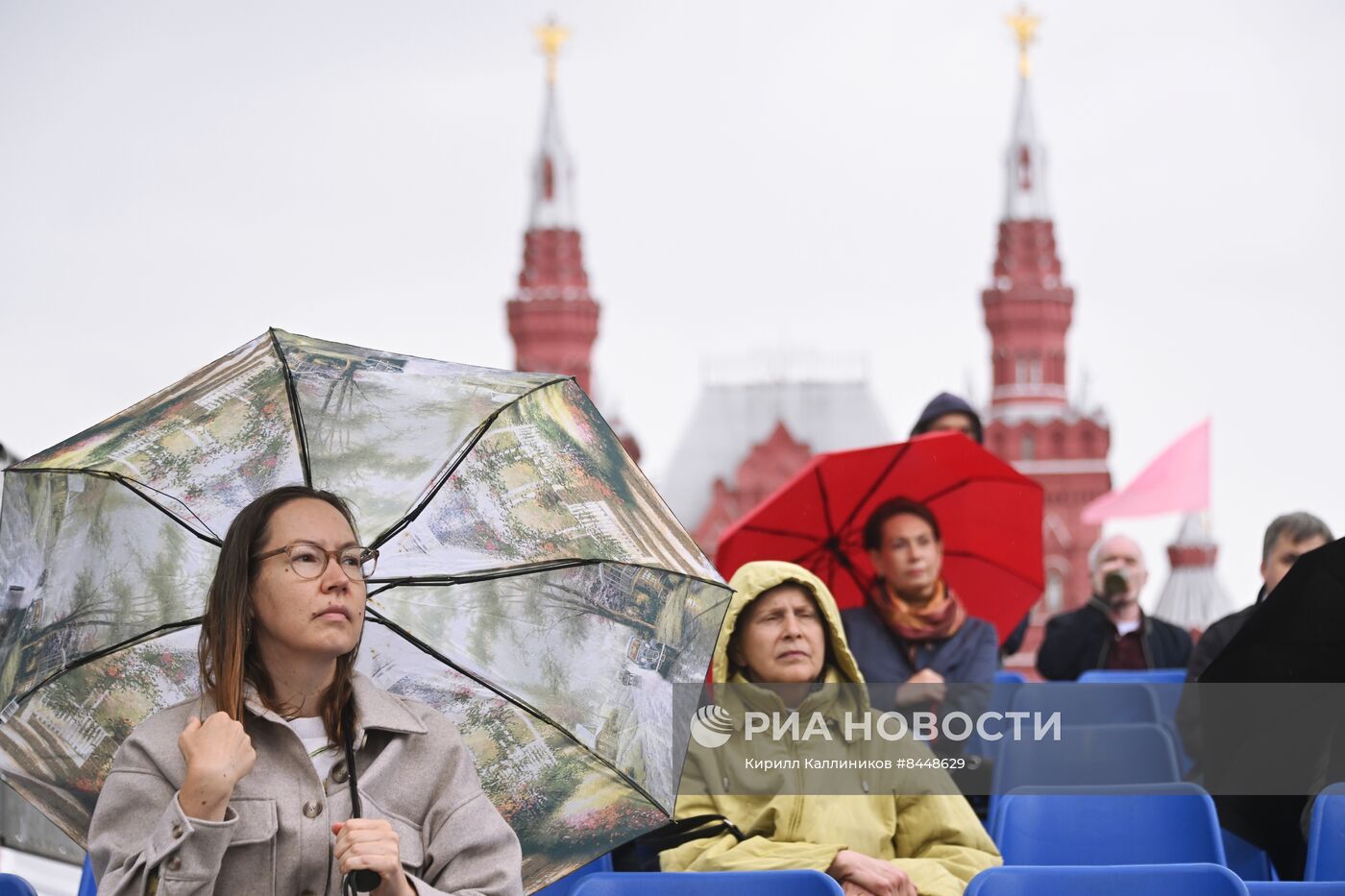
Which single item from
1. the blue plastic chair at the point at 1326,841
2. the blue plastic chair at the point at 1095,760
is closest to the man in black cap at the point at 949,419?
the blue plastic chair at the point at 1095,760

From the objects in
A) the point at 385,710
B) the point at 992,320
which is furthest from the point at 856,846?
the point at 992,320

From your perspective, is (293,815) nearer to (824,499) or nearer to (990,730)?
(990,730)

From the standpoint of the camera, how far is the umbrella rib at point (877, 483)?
19.5 feet

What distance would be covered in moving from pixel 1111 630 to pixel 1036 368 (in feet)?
150

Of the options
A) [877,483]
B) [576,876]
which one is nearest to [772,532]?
[877,483]

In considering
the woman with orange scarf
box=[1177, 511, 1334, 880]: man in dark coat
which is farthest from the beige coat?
the woman with orange scarf

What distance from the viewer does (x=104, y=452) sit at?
9.83 feet

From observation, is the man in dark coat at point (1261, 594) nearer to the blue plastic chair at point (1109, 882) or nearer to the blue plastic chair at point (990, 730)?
the blue plastic chair at point (990, 730)

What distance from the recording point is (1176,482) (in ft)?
43.1

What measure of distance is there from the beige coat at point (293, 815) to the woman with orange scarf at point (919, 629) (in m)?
2.71

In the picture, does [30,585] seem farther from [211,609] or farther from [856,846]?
[856,846]

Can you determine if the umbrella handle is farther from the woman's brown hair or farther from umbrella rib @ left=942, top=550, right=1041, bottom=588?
umbrella rib @ left=942, top=550, right=1041, bottom=588

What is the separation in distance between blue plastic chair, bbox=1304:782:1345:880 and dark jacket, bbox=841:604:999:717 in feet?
5.24

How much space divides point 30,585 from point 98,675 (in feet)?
0.67
